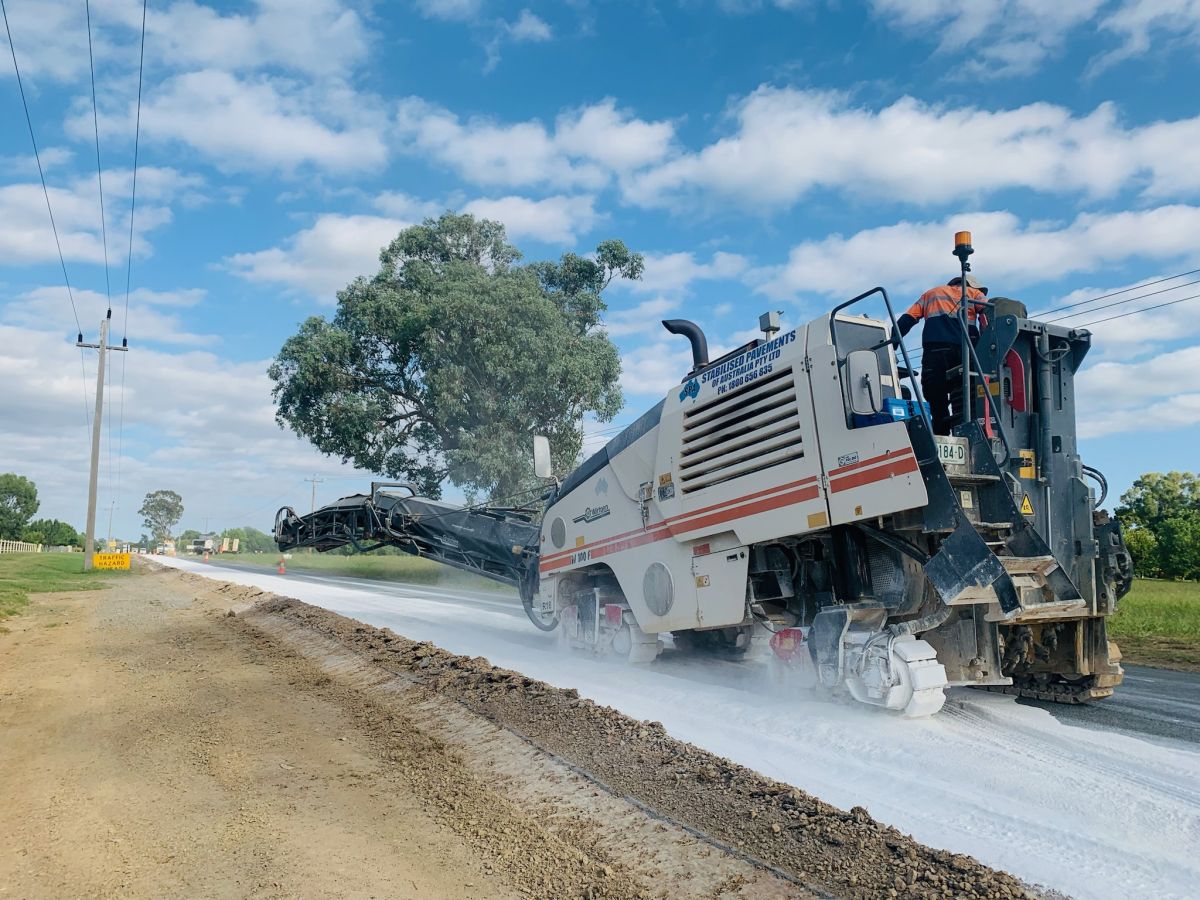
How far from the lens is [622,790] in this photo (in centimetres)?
462

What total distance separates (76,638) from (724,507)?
10745mm

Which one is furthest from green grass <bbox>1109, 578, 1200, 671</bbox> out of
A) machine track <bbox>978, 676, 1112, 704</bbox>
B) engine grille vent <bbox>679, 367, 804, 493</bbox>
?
engine grille vent <bbox>679, 367, 804, 493</bbox>

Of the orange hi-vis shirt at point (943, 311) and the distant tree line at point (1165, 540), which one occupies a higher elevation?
the orange hi-vis shirt at point (943, 311)

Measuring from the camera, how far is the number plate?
6.02m

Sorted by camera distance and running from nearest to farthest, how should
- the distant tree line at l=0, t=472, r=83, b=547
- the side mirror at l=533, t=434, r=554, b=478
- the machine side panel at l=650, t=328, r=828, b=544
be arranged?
the machine side panel at l=650, t=328, r=828, b=544
the side mirror at l=533, t=434, r=554, b=478
the distant tree line at l=0, t=472, r=83, b=547

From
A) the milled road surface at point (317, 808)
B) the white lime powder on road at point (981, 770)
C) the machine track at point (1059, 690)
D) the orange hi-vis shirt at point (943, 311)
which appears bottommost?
the milled road surface at point (317, 808)

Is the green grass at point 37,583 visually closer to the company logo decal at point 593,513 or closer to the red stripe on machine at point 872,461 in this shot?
the company logo decal at point 593,513

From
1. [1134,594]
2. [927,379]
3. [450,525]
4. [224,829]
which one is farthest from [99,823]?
[1134,594]

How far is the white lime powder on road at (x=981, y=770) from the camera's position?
3.80 metres

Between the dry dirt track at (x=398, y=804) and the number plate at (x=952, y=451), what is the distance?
2.73 meters

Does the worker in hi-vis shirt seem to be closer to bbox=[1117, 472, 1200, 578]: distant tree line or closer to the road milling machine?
the road milling machine

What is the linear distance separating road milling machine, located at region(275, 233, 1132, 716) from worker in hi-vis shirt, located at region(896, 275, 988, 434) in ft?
0.62

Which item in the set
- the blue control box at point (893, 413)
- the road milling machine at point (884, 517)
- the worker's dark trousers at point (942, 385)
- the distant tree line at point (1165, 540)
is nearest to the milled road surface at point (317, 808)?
the road milling machine at point (884, 517)

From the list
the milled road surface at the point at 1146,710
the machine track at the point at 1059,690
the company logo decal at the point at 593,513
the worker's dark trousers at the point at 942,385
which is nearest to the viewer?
the milled road surface at the point at 1146,710
